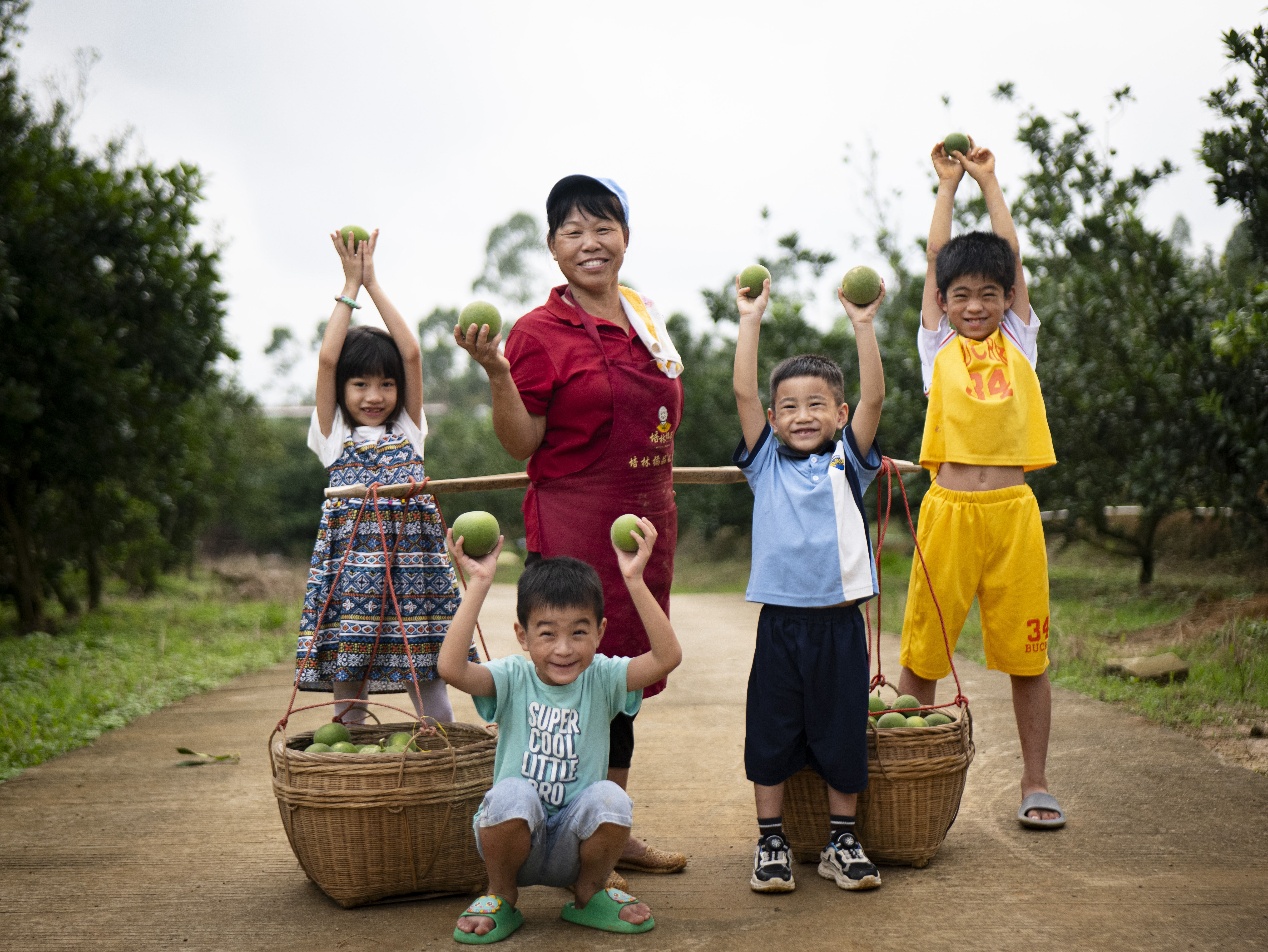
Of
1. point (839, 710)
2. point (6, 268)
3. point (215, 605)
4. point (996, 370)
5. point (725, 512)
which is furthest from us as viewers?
point (725, 512)

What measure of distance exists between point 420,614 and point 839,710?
4.91 feet

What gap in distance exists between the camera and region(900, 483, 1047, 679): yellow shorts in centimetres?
356

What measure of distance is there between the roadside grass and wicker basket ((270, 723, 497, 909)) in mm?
2485

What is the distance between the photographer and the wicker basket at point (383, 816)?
9.75ft

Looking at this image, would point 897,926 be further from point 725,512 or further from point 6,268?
point 725,512

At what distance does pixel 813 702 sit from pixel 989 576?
0.88 metres

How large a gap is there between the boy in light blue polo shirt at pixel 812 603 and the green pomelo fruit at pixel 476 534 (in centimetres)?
79

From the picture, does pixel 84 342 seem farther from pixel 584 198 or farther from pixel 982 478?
pixel 982 478

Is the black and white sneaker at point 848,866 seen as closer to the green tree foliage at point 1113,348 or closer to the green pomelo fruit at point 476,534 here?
the green pomelo fruit at point 476,534

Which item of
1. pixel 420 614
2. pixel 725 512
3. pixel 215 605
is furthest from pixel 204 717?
pixel 725 512

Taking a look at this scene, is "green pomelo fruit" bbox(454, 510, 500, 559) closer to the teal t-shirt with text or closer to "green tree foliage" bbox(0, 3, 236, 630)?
the teal t-shirt with text

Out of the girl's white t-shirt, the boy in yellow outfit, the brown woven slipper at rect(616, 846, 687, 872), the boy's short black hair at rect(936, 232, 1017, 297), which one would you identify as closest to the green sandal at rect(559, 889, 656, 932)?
the brown woven slipper at rect(616, 846, 687, 872)

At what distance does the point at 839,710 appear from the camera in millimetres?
3133

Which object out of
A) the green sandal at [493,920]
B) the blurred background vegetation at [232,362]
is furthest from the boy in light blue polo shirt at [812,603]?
the blurred background vegetation at [232,362]
